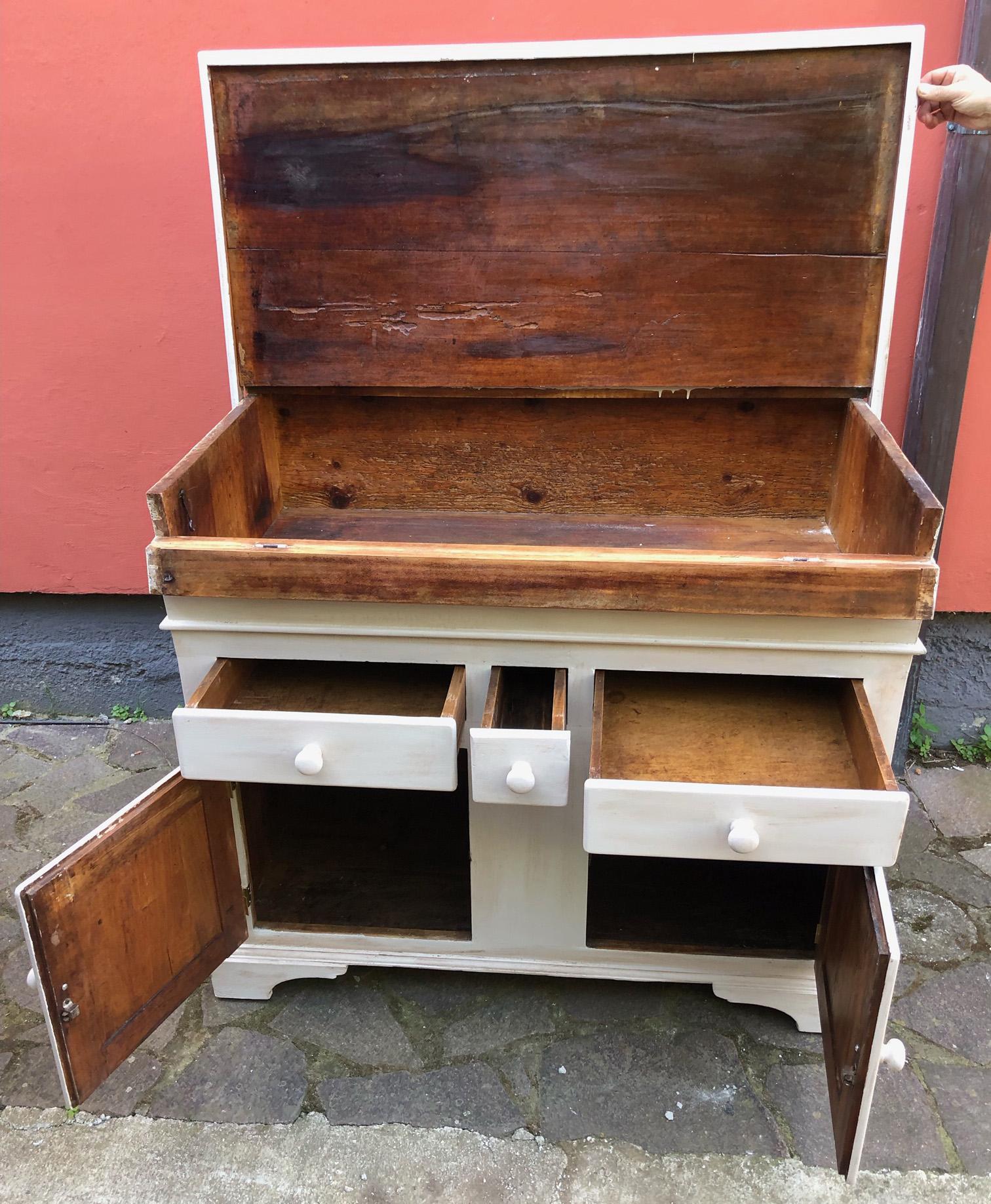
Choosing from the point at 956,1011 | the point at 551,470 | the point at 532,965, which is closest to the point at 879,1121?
the point at 956,1011

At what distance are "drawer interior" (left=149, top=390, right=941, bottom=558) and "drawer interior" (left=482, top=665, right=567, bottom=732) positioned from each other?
1.13 feet

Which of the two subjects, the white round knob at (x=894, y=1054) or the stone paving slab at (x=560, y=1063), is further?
the stone paving slab at (x=560, y=1063)

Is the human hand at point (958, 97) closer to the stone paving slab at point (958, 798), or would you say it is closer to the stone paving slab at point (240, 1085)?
the stone paving slab at point (958, 798)

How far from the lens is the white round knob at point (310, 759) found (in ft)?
3.80

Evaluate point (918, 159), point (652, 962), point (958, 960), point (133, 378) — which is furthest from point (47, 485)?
point (958, 960)

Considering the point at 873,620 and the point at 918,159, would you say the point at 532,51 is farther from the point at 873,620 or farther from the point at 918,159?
the point at 873,620

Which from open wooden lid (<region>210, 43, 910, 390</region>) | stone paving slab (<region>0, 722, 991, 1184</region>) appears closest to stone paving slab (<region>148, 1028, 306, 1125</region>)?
stone paving slab (<region>0, 722, 991, 1184</region>)

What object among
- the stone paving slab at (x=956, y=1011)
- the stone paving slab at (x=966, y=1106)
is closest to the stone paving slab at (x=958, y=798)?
the stone paving slab at (x=956, y=1011)

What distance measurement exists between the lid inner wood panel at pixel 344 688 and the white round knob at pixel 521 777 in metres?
0.31

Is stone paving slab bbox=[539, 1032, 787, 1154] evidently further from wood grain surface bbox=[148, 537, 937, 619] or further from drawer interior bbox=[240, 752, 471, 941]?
wood grain surface bbox=[148, 537, 937, 619]

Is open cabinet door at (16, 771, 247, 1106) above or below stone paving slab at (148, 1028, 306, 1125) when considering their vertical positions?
above

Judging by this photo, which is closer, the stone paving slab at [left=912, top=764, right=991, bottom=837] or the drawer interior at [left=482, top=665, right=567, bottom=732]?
the drawer interior at [left=482, top=665, right=567, bottom=732]

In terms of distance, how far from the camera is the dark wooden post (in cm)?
182

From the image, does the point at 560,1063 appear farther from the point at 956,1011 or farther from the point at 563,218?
the point at 563,218
